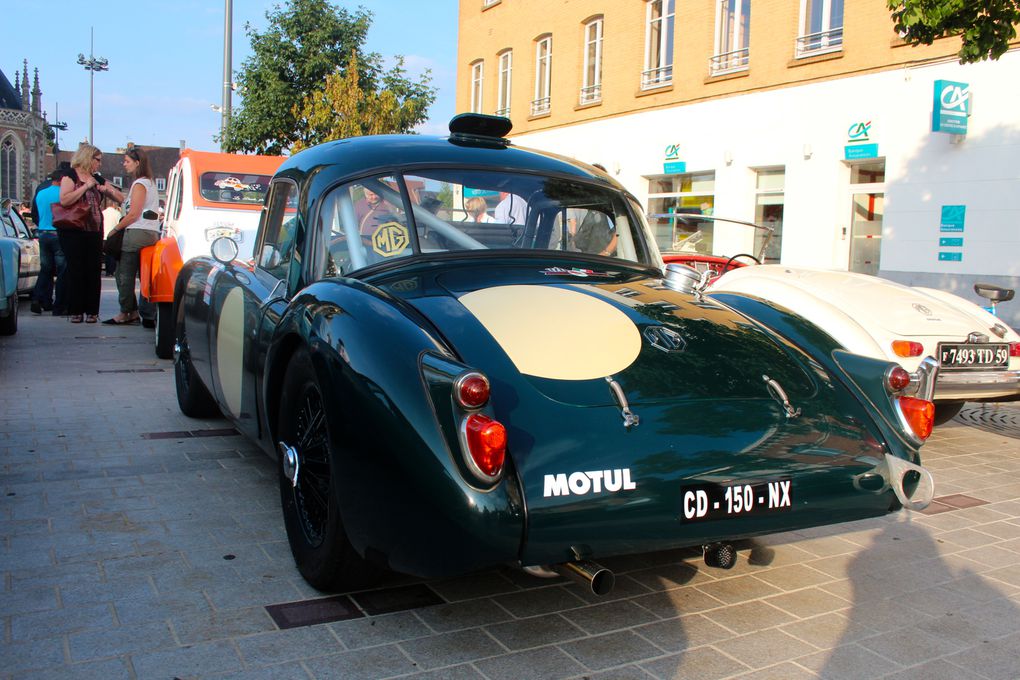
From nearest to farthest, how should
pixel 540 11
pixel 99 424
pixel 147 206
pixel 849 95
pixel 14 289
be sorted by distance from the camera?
pixel 99 424 < pixel 14 289 < pixel 147 206 < pixel 849 95 < pixel 540 11

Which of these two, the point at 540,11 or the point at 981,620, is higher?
the point at 540,11

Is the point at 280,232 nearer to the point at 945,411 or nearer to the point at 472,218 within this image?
the point at 472,218

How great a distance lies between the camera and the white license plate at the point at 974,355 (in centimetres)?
612

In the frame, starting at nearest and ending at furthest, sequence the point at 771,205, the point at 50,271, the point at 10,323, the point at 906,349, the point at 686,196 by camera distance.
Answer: the point at 906,349, the point at 10,323, the point at 50,271, the point at 771,205, the point at 686,196

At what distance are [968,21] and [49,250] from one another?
10924mm

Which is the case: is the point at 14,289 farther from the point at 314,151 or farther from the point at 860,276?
the point at 860,276

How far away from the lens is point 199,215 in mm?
10180

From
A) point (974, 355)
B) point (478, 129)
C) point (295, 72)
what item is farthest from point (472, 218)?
point (295, 72)

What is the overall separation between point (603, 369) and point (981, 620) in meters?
1.66

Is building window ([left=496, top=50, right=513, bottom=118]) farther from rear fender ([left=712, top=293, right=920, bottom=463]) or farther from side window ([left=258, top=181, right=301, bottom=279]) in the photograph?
rear fender ([left=712, top=293, right=920, bottom=463])

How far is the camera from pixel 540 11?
24750mm

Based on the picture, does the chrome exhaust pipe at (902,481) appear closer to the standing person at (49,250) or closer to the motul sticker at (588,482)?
the motul sticker at (588,482)

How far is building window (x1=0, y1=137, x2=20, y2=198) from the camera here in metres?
99.5

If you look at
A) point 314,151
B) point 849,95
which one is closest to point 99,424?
point 314,151
